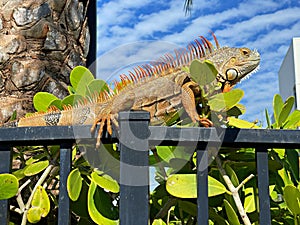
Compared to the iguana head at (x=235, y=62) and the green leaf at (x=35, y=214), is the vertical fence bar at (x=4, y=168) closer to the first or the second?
the green leaf at (x=35, y=214)

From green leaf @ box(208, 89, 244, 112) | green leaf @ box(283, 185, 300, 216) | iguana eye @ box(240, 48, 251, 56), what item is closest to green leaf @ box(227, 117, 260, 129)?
green leaf @ box(208, 89, 244, 112)

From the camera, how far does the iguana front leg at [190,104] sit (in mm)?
1550

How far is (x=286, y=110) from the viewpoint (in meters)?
1.52

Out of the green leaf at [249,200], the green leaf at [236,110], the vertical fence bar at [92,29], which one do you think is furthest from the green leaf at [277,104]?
the vertical fence bar at [92,29]

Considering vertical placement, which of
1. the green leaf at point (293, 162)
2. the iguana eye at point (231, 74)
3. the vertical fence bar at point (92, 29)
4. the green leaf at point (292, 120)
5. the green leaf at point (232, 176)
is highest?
the vertical fence bar at point (92, 29)

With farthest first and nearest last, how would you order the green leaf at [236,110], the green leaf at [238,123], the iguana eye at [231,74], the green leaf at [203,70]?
the iguana eye at [231,74] → the green leaf at [236,110] → the green leaf at [238,123] → the green leaf at [203,70]

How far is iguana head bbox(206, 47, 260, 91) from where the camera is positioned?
225 cm

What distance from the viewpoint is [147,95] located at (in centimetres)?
194

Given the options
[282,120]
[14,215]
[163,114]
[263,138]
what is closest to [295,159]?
[282,120]

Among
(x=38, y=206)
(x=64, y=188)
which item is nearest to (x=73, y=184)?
(x=64, y=188)

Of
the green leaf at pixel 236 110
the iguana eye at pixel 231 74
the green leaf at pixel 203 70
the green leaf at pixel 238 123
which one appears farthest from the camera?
the iguana eye at pixel 231 74

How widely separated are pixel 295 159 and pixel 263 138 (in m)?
0.25

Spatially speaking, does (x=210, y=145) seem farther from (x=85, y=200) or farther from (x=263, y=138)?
(x=85, y=200)

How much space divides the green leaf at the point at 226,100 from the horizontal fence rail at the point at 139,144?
0.20 metres
